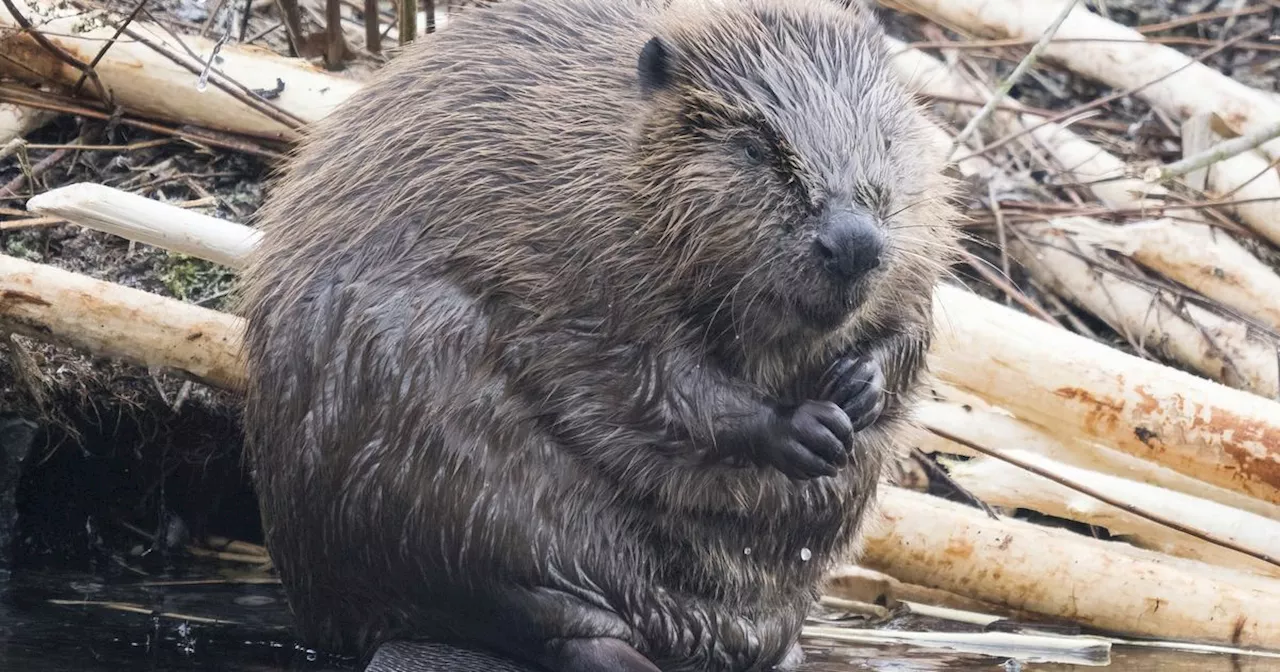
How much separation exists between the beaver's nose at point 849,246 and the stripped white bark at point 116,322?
173 cm

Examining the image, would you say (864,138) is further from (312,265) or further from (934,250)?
(312,265)

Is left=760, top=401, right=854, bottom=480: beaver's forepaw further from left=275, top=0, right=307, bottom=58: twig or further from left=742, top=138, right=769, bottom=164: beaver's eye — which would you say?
left=275, top=0, right=307, bottom=58: twig

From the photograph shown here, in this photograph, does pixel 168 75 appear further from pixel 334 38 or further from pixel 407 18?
pixel 407 18

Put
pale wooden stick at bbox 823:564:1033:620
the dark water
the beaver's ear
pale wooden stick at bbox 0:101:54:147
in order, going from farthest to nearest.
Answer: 1. pale wooden stick at bbox 0:101:54:147
2. pale wooden stick at bbox 823:564:1033:620
3. the dark water
4. the beaver's ear

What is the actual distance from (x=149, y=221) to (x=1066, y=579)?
2475mm

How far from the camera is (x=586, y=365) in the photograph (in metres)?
3.54

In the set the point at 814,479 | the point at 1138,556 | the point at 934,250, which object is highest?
the point at 934,250

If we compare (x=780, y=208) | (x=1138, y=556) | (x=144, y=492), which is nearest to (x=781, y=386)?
(x=780, y=208)

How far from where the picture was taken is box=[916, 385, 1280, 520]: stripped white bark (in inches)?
183

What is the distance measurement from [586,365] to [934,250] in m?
0.81

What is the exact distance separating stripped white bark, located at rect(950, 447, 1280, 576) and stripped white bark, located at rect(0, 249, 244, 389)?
6.82 feet

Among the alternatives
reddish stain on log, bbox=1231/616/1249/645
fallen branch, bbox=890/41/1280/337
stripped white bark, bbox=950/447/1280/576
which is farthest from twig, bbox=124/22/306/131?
reddish stain on log, bbox=1231/616/1249/645

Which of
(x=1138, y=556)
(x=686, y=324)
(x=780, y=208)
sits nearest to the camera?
(x=780, y=208)

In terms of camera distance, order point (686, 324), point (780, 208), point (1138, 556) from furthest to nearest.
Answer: point (1138, 556)
point (686, 324)
point (780, 208)
